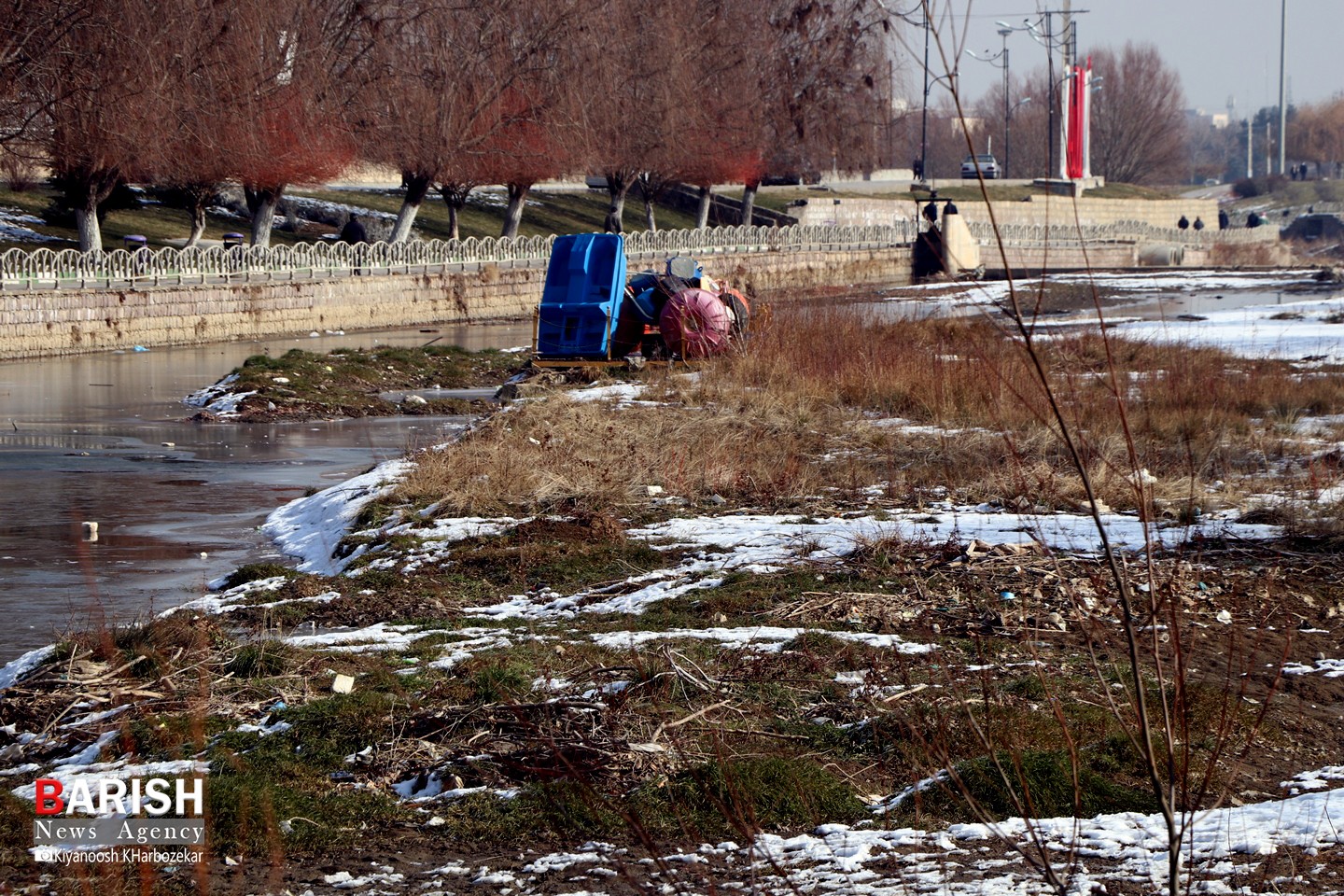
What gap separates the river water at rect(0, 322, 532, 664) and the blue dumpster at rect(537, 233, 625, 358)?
2.57 m

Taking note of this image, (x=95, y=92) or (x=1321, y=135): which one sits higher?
(x=1321, y=135)

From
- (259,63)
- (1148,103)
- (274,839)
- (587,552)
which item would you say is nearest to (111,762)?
(274,839)

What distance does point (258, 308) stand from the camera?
3169 centimetres

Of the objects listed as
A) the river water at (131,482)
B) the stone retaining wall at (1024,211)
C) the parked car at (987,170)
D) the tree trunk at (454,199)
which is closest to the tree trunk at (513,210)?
the tree trunk at (454,199)

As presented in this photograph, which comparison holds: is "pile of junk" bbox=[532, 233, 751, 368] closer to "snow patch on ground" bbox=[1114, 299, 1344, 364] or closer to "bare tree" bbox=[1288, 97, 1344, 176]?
"snow patch on ground" bbox=[1114, 299, 1344, 364]

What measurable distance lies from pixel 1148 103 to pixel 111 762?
12724 centimetres

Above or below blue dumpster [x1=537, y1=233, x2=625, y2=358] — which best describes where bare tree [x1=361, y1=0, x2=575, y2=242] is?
above

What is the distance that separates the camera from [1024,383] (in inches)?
640

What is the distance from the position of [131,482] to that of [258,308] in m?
18.4

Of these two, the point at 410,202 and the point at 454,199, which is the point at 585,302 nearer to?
the point at 410,202

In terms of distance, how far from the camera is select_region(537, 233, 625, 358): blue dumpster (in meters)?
20.4

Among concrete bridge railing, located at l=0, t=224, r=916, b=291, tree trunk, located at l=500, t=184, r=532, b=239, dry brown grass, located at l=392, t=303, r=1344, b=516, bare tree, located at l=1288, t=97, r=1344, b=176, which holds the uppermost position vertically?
bare tree, located at l=1288, t=97, r=1344, b=176

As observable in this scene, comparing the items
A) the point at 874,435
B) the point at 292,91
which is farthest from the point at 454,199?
the point at 874,435

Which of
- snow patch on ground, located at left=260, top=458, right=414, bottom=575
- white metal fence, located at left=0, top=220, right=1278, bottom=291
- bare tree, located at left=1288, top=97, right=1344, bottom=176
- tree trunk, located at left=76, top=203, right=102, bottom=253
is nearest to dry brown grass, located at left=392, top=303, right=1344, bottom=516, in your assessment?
snow patch on ground, located at left=260, top=458, right=414, bottom=575
